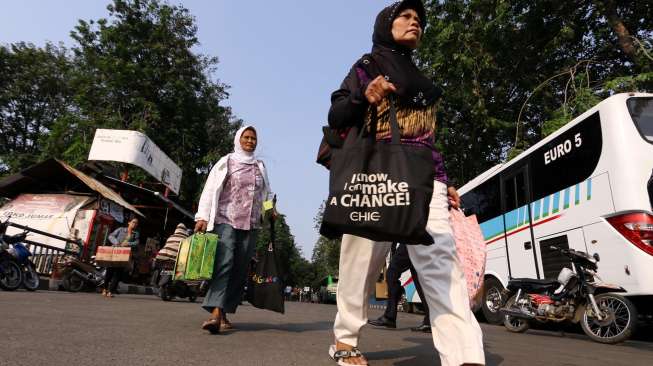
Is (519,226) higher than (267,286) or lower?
higher

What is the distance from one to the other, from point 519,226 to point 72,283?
10.1 metres

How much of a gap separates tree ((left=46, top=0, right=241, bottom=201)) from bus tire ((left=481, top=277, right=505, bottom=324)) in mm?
18538

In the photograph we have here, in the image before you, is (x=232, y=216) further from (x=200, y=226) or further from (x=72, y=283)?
(x=72, y=283)

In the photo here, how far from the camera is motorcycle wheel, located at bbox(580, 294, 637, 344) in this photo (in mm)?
5355

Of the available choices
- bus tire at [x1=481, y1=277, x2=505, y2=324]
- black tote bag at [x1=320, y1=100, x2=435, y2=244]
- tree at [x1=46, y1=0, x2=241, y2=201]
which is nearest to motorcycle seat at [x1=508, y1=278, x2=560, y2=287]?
bus tire at [x1=481, y1=277, x2=505, y2=324]

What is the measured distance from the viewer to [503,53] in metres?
14.5

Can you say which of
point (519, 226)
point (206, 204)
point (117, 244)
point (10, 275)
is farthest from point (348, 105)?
point (117, 244)

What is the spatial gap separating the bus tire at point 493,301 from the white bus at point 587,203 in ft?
0.06

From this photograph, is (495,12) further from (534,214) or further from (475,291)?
(475,291)

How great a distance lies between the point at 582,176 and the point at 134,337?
6060mm

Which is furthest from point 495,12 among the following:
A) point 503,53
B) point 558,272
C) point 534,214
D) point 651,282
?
point 651,282

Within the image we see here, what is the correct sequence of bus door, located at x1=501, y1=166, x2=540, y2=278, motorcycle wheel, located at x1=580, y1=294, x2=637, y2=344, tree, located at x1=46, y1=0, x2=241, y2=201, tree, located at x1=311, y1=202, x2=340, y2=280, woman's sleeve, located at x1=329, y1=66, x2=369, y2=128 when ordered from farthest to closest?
1. tree, located at x1=311, y1=202, x2=340, y2=280
2. tree, located at x1=46, y1=0, x2=241, y2=201
3. bus door, located at x1=501, y1=166, x2=540, y2=278
4. motorcycle wheel, located at x1=580, y1=294, x2=637, y2=344
5. woman's sleeve, located at x1=329, y1=66, x2=369, y2=128

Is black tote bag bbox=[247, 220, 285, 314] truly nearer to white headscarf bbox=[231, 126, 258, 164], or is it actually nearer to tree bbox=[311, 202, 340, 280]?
white headscarf bbox=[231, 126, 258, 164]

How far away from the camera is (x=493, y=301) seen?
8523 mm
